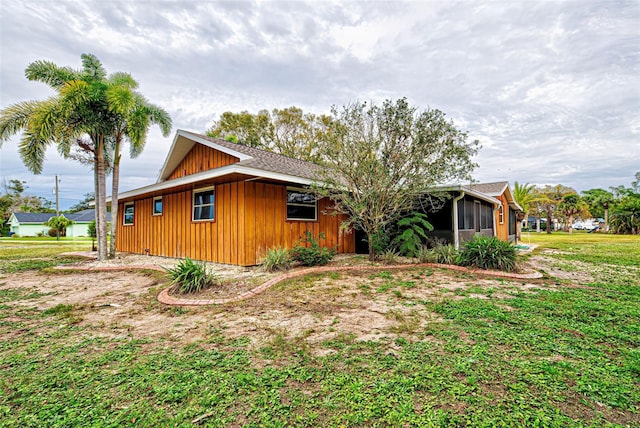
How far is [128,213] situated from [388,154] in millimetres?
12226

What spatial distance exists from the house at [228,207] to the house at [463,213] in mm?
3081

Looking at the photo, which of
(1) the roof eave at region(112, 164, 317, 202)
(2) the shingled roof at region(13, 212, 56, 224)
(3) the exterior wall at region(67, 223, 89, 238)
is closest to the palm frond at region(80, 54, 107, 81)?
(1) the roof eave at region(112, 164, 317, 202)

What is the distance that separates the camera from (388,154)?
7.23m

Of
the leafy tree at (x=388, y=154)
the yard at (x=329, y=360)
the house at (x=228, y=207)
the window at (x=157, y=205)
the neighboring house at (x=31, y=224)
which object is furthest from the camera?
the neighboring house at (x=31, y=224)

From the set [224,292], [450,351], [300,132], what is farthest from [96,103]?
[300,132]

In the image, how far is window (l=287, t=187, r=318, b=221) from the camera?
8617 mm

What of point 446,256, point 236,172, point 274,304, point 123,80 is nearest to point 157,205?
point 123,80

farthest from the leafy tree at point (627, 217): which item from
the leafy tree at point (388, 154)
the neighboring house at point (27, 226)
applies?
the neighboring house at point (27, 226)

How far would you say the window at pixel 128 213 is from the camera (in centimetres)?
1298

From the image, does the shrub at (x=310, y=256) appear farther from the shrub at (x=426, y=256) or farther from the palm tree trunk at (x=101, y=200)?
the palm tree trunk at (x=101, y=200)

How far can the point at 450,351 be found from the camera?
2.72m

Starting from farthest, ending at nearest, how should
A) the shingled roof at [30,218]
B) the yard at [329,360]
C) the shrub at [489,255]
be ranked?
the shingled roof at [30,218] → the shrub at [489,255] → the yard at [329,360]

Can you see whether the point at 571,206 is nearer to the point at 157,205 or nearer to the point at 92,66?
the point at 157,205

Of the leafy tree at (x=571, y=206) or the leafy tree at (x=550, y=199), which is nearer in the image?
the leafy tree at (x=571, y=206)
